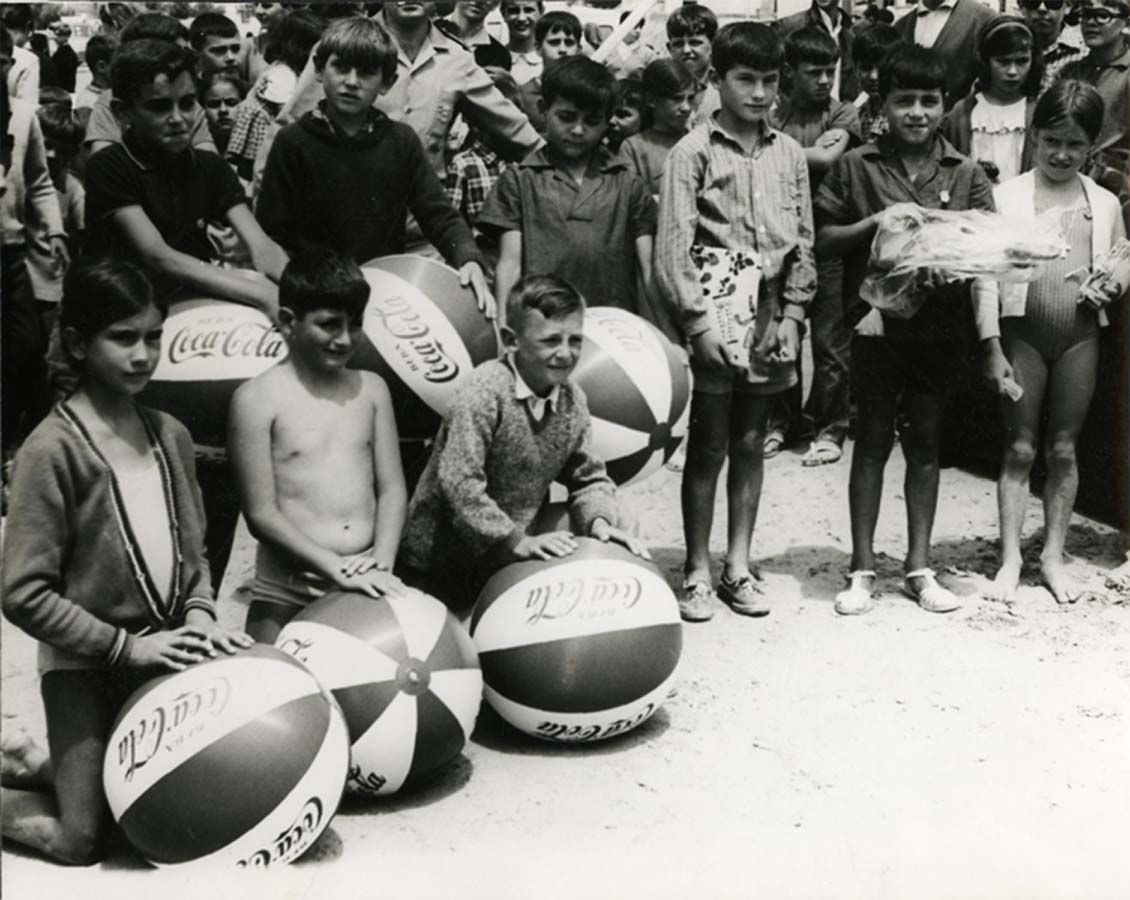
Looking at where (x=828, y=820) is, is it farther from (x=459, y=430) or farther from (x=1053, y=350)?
(x=1053, y=350)

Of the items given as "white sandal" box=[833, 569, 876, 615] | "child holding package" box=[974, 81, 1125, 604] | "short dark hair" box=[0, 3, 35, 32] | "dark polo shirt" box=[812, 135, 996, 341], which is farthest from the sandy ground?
"short dark hair" box=[0, 3, 35, 32]

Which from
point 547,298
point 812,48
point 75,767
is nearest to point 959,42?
point 812,48

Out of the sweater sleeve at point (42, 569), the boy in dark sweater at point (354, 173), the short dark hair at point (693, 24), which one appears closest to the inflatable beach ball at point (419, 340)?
the boy in dark sweater at point (354, 173)

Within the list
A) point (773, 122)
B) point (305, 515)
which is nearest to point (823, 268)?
point (773, 122)

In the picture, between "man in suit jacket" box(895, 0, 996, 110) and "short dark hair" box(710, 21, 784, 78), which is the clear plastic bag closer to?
"short dark hair" box(710, 21, 784, 78)

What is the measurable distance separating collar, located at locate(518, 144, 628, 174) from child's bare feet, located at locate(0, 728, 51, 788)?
3146 millimetres

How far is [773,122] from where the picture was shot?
26.9 ft

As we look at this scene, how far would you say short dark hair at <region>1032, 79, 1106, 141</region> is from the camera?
6055 millimetres

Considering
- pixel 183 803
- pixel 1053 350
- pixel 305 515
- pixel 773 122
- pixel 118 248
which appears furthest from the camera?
pixel 773 122

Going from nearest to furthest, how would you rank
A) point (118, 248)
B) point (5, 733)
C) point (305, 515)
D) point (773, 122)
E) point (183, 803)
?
point (183, 803), point (5, 733), point (305, 515), point (118, 248), point (773, 122)

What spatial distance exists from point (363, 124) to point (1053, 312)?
10.5 ft

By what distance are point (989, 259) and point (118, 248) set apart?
Result: 350 cm

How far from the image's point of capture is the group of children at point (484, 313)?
13.1 feet

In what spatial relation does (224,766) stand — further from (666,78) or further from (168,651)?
(666,78)
